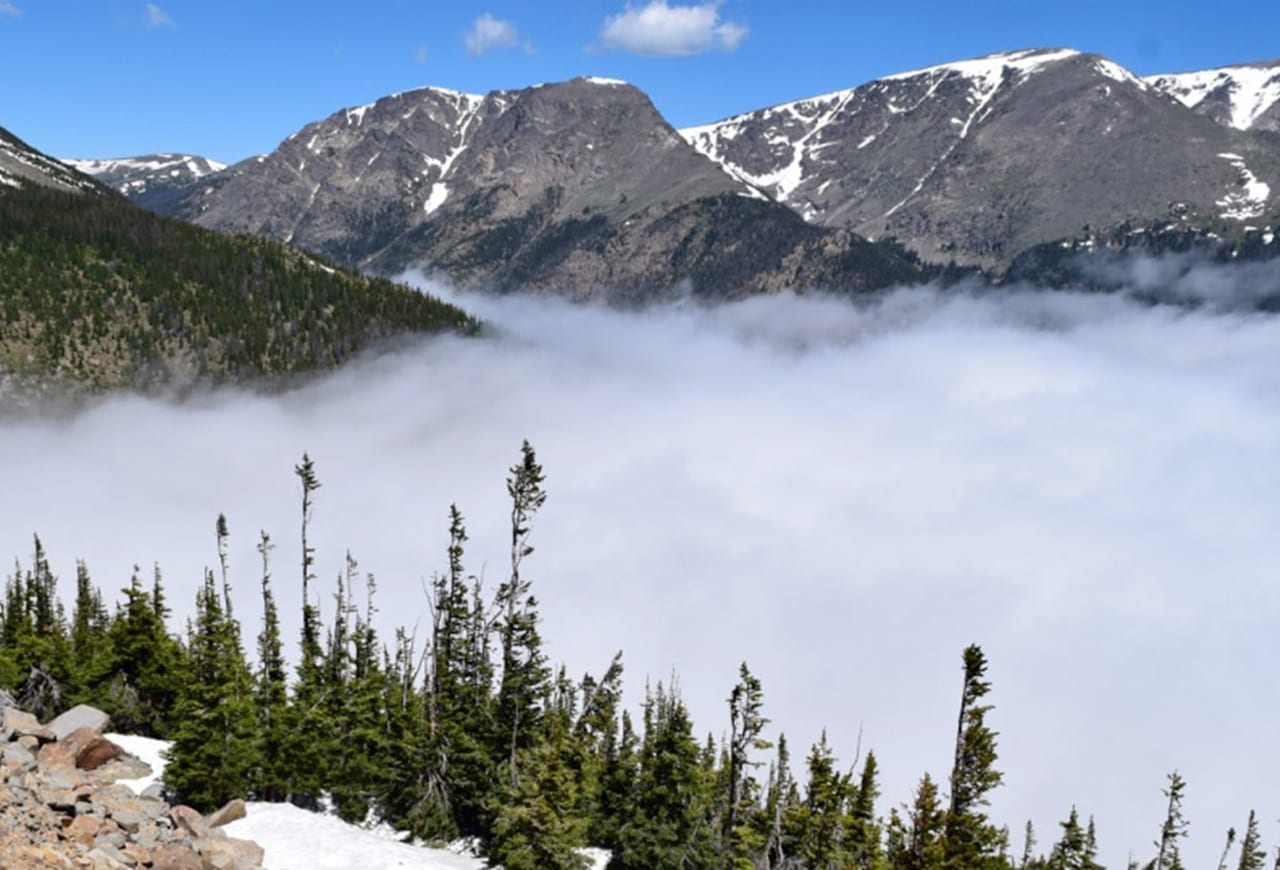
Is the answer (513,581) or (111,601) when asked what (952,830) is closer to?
(513,581)

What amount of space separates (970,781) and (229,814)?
102 feet

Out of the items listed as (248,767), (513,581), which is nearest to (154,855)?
(248,767)

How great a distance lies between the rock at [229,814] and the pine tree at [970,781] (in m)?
29.6

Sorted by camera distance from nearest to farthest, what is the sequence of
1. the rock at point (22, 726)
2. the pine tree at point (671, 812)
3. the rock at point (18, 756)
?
1. the rock at point (18, 756)
2. the rock at point (22, 726)
3. the pine tree at point (671, 812)

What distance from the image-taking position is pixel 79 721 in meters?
43.6

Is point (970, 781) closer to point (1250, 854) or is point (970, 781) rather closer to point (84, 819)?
point (84, 819)

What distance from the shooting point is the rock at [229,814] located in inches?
1522

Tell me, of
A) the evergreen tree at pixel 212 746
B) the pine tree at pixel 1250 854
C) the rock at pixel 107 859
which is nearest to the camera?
the rock at pixel 107 859

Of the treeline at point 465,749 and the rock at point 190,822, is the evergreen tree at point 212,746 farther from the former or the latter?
the rock at point 190,822

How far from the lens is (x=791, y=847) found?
49.2m

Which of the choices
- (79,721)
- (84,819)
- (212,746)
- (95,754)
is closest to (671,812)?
(212,746)

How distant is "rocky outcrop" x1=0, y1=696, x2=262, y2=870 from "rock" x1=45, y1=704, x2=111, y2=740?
1.86 m

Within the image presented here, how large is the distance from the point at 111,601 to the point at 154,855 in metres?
189

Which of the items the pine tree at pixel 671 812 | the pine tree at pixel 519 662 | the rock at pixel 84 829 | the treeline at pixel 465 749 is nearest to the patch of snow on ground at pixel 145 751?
Result: the treeline at pixel 465 749
